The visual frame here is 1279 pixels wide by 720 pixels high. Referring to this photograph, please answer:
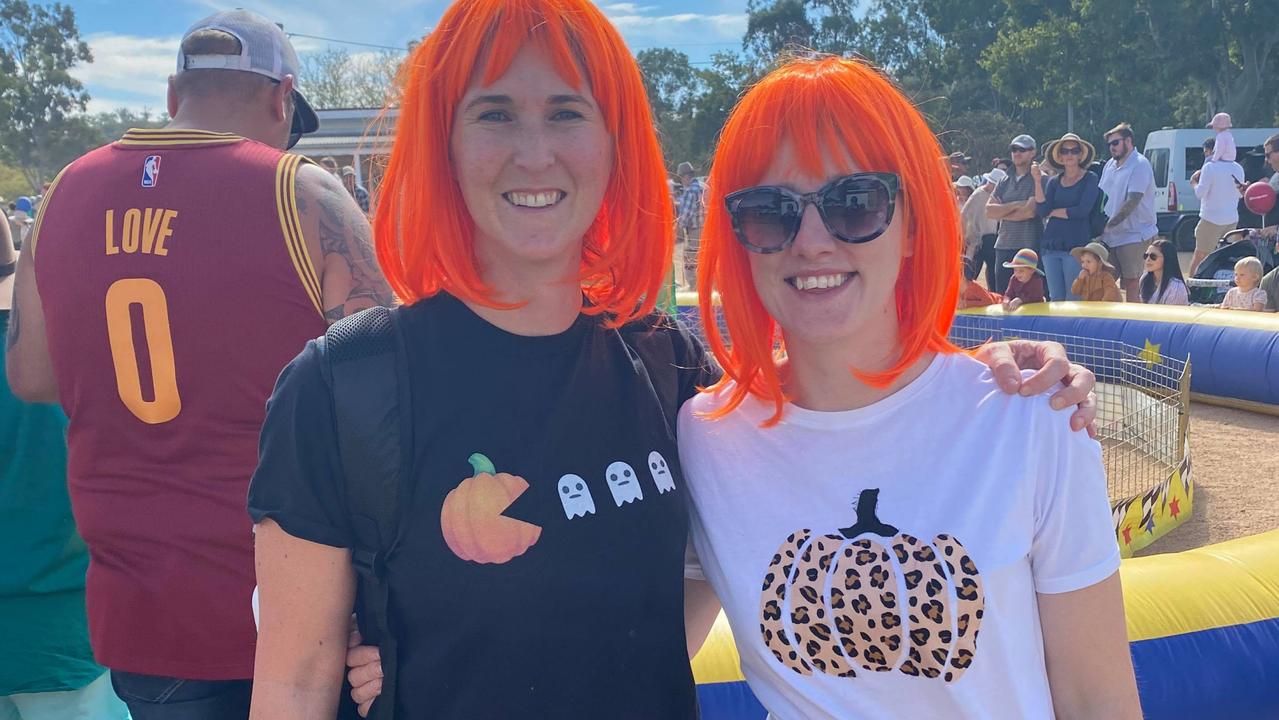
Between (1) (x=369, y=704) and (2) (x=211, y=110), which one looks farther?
(2) (x=211, y=110)

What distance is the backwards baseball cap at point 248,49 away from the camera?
218 centimetres

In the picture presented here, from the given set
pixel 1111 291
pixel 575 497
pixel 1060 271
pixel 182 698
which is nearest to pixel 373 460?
pixel 575 497

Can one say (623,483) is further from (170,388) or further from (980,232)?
(980,232)

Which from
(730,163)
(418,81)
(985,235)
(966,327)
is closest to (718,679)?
(730,163)

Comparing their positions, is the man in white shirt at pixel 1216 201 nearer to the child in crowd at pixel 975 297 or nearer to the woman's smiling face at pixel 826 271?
the child in crowd at pixel 975 297

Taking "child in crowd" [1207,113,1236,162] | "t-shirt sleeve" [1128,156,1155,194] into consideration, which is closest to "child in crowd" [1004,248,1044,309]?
"t-shirt sleeve" [1128,156,1155,194]

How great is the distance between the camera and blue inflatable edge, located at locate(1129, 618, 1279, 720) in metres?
2.92

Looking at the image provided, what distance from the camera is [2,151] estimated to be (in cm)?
5503

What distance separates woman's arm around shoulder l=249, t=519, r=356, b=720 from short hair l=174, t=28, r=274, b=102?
128cm

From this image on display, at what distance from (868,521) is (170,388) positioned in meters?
1.38

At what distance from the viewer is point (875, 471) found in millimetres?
1510

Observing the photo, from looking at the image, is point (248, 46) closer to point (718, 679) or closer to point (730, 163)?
point (730, 163)

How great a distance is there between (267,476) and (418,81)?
2.22 ft

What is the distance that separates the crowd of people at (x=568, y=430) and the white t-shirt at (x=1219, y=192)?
1205 centimetres
